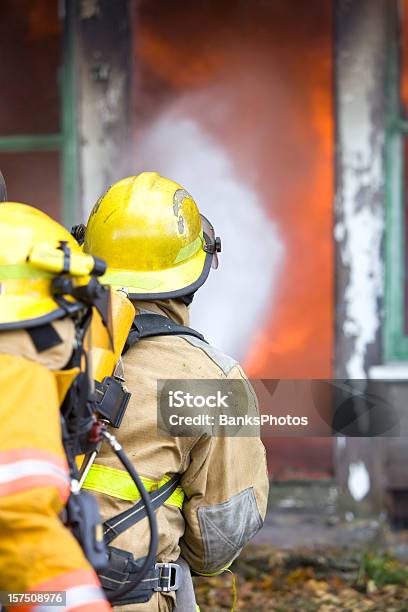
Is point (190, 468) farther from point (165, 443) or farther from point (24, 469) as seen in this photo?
point (24, 469)

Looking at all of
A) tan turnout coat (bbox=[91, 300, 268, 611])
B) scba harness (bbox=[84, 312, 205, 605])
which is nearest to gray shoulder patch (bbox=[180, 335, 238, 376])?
tan turnout coat (bbox=[91, 300, 268, 611])

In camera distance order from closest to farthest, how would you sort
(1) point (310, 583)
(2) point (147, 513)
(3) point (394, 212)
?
(2) point (147, 513) → (1) point (310, 583) → (3) point (394, 212)

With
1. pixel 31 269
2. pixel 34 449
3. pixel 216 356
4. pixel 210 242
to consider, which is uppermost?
pixel 31 269

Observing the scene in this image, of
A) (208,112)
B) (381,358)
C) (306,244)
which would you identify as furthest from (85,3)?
(381,358)

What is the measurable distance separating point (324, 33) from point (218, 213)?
1287 millimetres

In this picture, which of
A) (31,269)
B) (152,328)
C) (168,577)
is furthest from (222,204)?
(31,269)

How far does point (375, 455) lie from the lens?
5.96 m

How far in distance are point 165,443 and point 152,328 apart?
32 centimetres

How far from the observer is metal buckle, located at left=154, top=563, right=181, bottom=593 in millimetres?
2449

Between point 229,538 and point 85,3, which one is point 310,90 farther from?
point 229,538

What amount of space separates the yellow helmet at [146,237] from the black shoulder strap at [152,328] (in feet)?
0.20

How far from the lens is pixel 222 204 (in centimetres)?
608

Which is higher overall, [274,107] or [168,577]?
[274,107]

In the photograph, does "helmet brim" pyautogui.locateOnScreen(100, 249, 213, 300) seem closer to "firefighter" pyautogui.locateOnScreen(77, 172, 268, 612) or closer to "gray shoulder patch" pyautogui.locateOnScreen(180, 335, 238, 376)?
"firefighter" pyautogui.locateOnScreen(77, 172, 268, 612)
